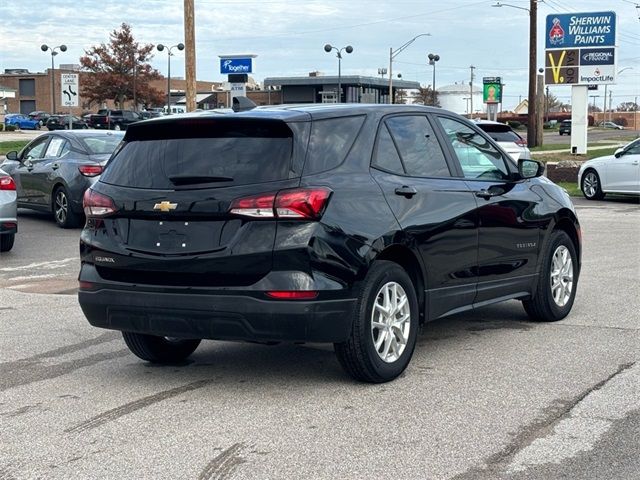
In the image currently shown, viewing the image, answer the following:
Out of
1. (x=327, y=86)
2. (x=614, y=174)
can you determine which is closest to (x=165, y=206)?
(x=614, y=174)

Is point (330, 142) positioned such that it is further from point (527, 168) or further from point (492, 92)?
point (492, 92)

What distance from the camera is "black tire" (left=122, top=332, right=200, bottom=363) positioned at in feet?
23.0

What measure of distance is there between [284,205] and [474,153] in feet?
8.19

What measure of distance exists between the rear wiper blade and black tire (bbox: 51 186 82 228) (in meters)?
10.7

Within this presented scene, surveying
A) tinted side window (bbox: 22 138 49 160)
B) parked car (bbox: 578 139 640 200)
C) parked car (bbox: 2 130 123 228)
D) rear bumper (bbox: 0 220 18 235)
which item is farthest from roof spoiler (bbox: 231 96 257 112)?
parked car (bbox: 578 139 640 200)

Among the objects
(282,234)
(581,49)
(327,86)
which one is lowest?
(282,234)

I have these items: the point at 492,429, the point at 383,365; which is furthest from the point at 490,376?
the point at 492,429

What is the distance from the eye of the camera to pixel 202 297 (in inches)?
234

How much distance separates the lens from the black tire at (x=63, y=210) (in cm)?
1652

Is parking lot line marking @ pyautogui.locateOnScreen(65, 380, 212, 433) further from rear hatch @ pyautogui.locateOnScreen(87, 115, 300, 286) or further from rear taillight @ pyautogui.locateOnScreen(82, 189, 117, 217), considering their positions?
rear taillight @ pyautogui.locateOnScreen(82, 189, 117, 217)

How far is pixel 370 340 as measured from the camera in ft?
20.2

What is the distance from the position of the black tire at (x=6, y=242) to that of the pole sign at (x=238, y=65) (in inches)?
586

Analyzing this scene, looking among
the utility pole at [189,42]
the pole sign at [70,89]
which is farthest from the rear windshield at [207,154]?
the pole sign at [70,89]

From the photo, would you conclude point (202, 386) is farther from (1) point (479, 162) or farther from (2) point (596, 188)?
(2) point (596, 188)
